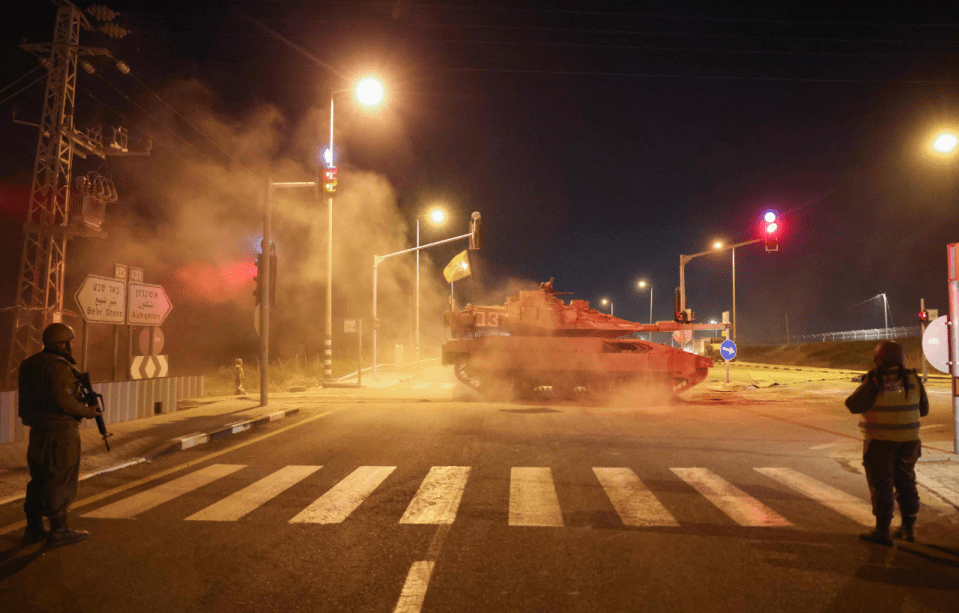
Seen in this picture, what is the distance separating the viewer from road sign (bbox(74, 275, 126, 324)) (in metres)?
11.3

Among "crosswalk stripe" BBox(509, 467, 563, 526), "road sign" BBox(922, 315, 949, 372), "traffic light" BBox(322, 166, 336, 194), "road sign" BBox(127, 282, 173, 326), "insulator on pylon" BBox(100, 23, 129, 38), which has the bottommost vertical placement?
"crosswalk stripe" BBox(509, 467, 563, 526)

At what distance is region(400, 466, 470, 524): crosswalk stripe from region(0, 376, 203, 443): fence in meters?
6.35

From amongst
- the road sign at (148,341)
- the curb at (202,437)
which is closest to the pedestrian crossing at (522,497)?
the curb at (202,437)

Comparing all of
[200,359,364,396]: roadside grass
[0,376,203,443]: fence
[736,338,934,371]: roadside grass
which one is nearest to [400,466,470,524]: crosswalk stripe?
[0,376,203,443]: fence

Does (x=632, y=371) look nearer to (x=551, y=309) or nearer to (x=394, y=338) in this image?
(x=551, y=309)

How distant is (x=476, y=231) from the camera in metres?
19.9

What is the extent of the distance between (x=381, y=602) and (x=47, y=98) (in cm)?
2761

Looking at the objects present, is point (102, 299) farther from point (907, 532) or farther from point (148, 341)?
point (907, 532)

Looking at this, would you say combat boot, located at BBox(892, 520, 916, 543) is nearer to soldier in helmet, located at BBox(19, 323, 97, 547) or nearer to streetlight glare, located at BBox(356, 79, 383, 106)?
soldier in helmet, located at BBox(19, 323, 97, 547)

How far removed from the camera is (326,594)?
12.1ft

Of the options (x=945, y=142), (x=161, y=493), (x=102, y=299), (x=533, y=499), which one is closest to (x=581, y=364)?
(x=945, y=142)

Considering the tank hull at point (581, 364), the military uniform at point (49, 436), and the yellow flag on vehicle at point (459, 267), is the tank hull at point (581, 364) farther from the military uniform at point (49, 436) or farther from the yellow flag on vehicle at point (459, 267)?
the military uniform at point (49, 436)

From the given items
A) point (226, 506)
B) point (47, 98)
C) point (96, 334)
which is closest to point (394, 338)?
point (96, 334)

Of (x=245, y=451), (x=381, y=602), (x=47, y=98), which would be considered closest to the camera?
(x=381, y=602)
